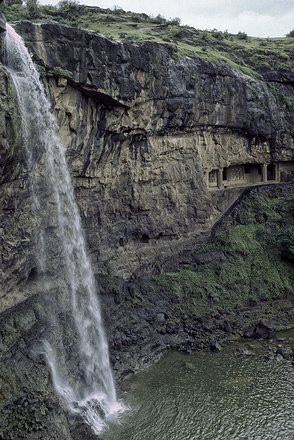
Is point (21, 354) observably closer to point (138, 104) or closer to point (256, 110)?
point (138, 104)

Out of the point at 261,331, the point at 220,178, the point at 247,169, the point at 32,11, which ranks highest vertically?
the point at 32,11

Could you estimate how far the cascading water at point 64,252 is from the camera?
2130cm

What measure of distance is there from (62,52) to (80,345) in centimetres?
1429

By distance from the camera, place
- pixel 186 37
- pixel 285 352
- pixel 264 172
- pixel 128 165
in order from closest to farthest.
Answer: pixel 285 352 → pixel 128 165 → pixel 186 37 → pixel 264 172

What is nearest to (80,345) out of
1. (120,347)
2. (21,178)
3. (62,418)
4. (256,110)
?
(120,347)

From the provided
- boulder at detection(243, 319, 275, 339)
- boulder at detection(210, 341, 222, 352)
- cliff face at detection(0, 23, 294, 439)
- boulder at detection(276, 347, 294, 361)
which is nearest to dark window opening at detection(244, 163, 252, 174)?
cliff face at detection(0, 23, 294, 439)

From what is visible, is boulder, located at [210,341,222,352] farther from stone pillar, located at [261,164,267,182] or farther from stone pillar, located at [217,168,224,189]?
stone pillar, located at [261,164,267,182]

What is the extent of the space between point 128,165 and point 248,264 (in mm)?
12028

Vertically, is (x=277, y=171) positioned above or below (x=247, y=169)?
below

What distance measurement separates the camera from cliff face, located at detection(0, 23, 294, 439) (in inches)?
846

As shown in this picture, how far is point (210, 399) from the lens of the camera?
23656 mm

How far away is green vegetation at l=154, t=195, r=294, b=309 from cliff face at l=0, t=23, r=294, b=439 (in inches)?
55.9

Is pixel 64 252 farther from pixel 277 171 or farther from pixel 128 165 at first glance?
pixel 277 171

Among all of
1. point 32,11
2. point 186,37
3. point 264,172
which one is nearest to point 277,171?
point 264,172
